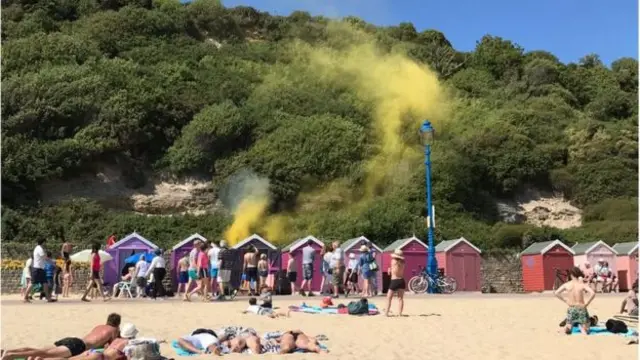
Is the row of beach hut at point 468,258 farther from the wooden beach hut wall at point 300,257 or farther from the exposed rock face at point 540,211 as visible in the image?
the exposed rock face at point 540,211

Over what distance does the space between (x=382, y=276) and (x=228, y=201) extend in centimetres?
1620

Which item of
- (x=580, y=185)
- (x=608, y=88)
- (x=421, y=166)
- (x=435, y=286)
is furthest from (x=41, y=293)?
(x=608, y=88)

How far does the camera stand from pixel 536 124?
4778cm

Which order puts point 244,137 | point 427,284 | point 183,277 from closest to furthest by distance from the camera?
point 183,277, point 427,284, point 244,137

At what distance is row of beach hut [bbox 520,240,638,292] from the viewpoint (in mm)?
25281

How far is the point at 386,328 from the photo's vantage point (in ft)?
36.1

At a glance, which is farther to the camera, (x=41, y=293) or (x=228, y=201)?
(x=228, y=201)

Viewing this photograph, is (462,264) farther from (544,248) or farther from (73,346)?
(73,346)

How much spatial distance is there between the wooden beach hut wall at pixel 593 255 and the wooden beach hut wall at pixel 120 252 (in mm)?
15029

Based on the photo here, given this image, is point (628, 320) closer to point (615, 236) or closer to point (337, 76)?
point (615, 236)

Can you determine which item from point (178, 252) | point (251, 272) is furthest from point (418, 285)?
point (178, 252)

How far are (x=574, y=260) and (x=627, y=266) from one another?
1.81 m

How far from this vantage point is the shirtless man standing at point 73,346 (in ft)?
22.5

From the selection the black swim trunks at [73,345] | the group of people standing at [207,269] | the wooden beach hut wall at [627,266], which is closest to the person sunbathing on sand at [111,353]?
the black swim trunks at [73,345]
